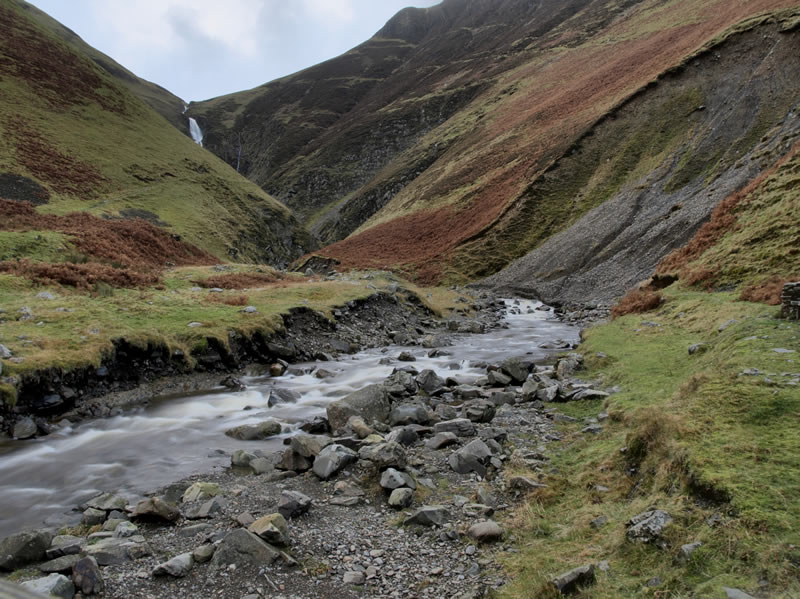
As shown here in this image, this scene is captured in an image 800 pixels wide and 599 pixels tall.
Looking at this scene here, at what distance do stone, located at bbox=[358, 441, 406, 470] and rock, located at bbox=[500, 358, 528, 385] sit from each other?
772 centimetres

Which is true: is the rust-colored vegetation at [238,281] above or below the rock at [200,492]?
above

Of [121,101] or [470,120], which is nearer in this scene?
[121,101]

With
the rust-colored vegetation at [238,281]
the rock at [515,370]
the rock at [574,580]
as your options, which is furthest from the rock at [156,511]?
the rust-colored vegetation at [238,281]

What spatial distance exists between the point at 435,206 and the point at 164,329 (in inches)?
2297

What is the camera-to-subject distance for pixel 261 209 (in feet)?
269

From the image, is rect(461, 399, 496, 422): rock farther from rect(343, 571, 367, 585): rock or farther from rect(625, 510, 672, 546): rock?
rect(343, 571, 367, 585): rock

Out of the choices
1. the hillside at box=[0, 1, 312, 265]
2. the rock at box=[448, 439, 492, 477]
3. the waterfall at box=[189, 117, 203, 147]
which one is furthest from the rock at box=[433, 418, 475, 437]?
the waterfall at box=[189, 117, 203, 147]

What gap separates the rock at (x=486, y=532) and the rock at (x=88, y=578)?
4.81m

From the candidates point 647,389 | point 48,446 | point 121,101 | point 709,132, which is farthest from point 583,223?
point 121,101

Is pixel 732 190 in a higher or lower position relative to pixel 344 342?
higher

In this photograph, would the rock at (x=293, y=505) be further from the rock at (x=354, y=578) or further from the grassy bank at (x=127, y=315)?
the grassy bank at (x=127, y=315)

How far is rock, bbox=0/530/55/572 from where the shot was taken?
651cm

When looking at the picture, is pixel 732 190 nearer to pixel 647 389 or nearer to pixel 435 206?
pixel 647 389

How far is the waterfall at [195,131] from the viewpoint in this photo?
18238cm
